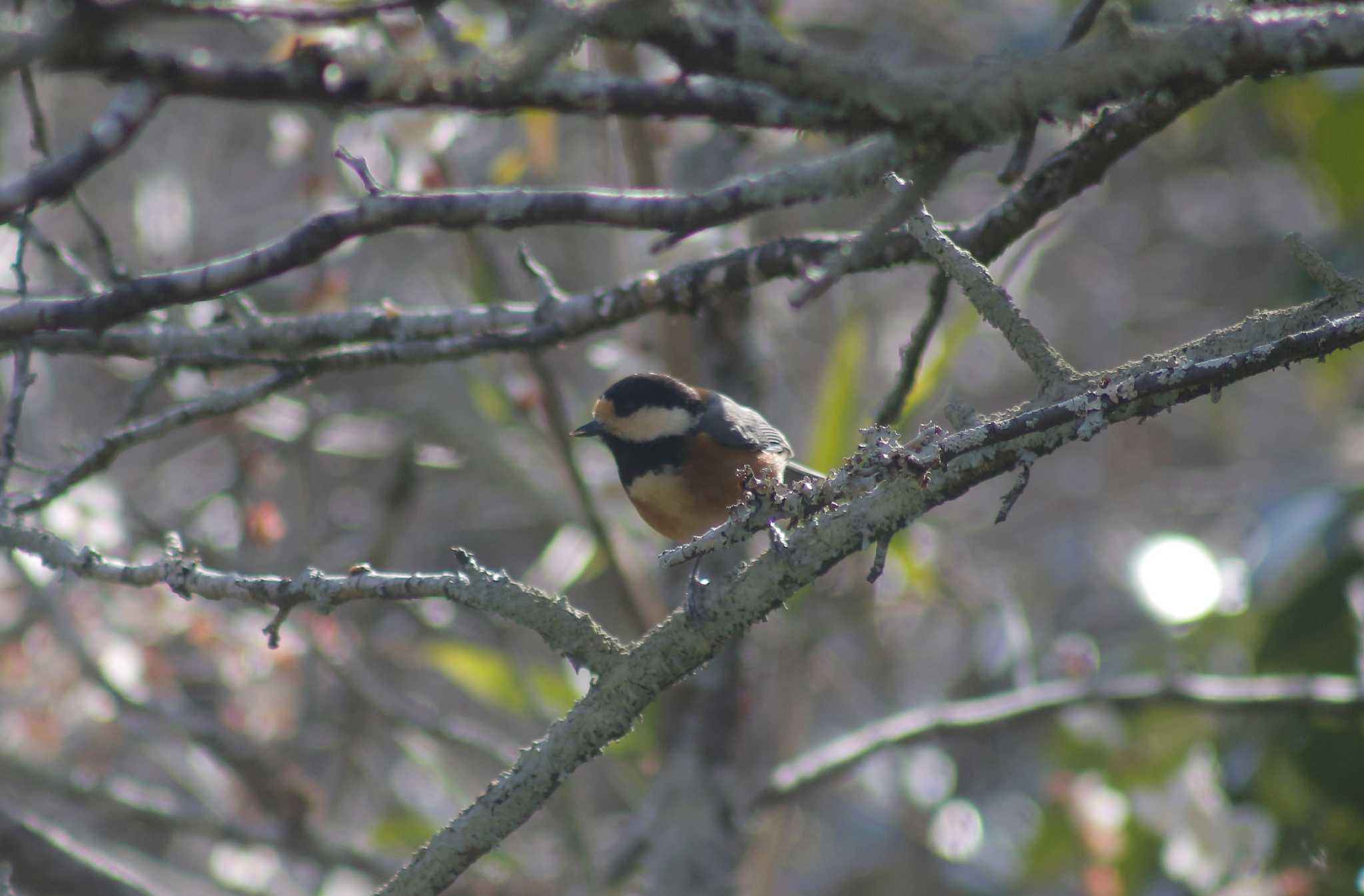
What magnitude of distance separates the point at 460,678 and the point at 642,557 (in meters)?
0.96

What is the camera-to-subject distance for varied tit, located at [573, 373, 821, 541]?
3.40m

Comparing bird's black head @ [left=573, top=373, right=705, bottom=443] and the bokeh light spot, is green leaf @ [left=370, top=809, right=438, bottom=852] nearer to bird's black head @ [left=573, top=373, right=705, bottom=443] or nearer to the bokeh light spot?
bird's black head @ [left=573, top=373, right=705, bottom=443]

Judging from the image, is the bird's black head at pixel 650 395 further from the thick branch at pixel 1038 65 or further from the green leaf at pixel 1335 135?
the green leaf at pixel 1335 135

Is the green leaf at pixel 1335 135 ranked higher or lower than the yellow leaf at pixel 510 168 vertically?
higher

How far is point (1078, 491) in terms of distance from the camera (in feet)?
22.7

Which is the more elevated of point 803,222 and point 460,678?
point 803,222

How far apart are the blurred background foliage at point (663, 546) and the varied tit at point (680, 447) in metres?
0.30

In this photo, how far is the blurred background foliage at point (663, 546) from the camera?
12.5 feet

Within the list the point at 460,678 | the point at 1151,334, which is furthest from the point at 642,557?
the point at 1151,334

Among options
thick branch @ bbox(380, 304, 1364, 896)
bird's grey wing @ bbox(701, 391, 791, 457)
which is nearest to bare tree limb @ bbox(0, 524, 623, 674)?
thick branch @ bbox(380, 304, 1364, 896)

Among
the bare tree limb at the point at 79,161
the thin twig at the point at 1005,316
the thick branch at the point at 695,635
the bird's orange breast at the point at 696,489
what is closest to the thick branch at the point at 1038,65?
the thin twig at the point at 1005,316

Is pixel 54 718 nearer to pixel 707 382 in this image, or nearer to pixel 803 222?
pixel 707 382

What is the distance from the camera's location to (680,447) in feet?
11.5

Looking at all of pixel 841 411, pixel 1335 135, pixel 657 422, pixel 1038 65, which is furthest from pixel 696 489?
pixel 1335 135
